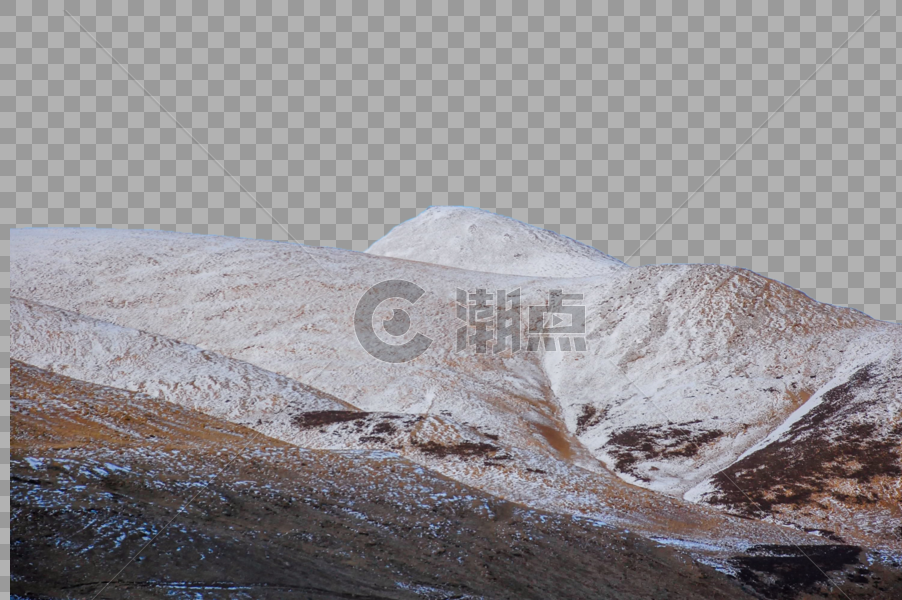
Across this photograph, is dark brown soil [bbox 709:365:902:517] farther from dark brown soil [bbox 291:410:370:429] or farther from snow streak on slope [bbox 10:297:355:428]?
snow streak on slope [bbox 10:297:355:428]

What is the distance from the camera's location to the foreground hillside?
12.0 meters

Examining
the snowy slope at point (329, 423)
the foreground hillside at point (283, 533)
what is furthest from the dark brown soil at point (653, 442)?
the foreground hillside at point (283, 533)

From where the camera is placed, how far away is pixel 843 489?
835 inches

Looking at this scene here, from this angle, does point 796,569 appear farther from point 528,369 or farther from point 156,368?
point 156,368

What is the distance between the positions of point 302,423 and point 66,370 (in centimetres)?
987

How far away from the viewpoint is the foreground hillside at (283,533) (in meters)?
12.0

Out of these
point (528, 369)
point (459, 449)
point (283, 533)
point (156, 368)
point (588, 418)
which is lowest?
point (588, 418)

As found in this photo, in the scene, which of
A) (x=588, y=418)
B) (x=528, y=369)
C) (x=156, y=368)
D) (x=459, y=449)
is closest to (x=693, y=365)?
(x=588, y=418)

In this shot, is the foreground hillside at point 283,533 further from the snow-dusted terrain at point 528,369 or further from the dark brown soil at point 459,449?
the snow-dusted terrain at point 528,369

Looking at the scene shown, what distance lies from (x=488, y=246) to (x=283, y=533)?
47.5m

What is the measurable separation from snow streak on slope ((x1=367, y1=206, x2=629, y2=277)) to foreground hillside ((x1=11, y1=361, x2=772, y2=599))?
120ft

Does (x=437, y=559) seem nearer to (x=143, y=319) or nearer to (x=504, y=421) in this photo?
(x=504, y=421)

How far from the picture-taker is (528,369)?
3453 centimetres

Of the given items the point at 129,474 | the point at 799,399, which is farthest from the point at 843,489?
the point at 129,474
